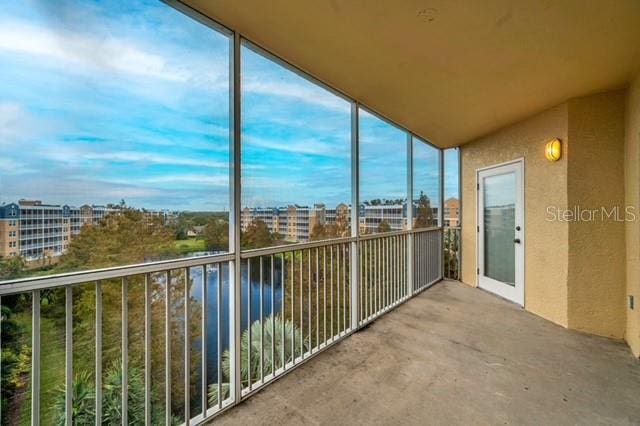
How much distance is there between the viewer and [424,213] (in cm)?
491

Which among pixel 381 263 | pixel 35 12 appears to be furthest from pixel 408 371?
pixel 35 12

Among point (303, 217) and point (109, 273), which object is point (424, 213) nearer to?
point (303, 217)

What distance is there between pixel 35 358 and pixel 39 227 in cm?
55

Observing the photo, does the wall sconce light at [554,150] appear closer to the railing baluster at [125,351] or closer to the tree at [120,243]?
the tree at [120,243]

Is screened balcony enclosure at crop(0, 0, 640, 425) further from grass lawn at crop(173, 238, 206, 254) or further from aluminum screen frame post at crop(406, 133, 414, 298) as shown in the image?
aluminum screen frame post at crop(406, 133, 414, 298)

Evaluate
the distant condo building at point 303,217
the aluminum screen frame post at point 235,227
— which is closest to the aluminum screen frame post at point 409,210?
the distant condo building at point 303,217

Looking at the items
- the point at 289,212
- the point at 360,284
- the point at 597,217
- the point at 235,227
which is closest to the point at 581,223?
the point at 597,217

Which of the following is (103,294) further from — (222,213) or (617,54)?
(617,54)

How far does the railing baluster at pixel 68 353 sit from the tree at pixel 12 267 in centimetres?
18

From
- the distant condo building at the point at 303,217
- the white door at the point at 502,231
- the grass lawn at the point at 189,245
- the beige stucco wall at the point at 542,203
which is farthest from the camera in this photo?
the white door at the point at 502,231

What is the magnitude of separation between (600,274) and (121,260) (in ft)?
13.7

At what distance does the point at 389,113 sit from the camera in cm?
360

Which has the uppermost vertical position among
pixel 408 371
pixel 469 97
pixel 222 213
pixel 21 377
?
pixel 469 97

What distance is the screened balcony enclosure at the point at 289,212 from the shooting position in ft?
4.34
